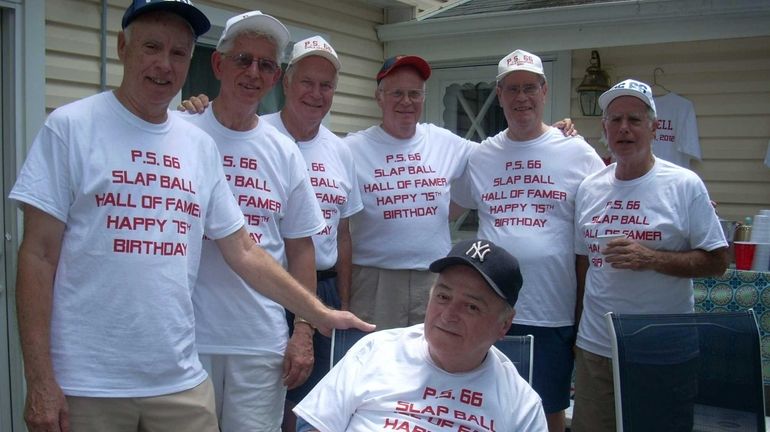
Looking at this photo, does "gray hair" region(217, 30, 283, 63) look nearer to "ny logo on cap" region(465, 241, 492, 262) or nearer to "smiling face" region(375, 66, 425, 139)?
"smiling face" region(375, 66, 425, 139)

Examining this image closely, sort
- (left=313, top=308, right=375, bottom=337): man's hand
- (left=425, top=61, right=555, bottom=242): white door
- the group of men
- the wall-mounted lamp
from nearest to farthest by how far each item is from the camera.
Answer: the group of men < (left=313, top=308, right=375, bottom=337): man's hand < the wall-mounted lamp < (left=425, top=61, right=555, bottom=242): white door

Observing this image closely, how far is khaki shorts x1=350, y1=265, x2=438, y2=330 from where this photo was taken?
133 inches

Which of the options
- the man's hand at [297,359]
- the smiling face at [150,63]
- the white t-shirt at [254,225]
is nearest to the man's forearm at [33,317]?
the smiling face at [150,63]

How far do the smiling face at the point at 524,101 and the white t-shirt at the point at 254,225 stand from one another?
3.64ft

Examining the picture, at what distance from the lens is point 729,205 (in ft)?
17.8

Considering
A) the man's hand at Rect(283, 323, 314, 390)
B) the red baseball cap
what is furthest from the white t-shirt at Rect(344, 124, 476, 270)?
the man's hand at Rect(283, 323, 314, 390)

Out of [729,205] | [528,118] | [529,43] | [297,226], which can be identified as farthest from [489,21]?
[297,226]

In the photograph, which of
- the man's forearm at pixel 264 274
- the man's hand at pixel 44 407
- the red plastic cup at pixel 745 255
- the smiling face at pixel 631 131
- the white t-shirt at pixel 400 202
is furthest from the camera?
the red plastic cup at pixel 745 255

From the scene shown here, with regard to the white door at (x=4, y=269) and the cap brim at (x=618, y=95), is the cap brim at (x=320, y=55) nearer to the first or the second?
the cap brim at (x=618, y=95)

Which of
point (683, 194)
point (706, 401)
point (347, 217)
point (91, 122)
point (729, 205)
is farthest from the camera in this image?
point (729, 205)

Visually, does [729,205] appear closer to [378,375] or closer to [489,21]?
[489,21]

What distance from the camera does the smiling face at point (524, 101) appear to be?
3354mm

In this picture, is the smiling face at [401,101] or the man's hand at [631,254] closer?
the man's hand at [631,254]

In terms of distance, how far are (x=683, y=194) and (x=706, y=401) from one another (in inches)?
31.3
